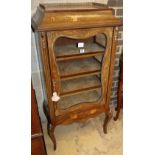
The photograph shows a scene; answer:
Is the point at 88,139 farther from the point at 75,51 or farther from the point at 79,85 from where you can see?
the point at 75,51

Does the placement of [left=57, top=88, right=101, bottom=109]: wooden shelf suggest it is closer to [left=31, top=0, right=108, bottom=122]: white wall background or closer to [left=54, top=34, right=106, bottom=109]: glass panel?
[left=54, top=34, right=106, bottom=109]: glass panel

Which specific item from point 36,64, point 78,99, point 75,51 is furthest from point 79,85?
point 36,64

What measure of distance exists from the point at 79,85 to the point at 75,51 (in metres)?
0.30

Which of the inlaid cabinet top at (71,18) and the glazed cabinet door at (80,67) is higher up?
the inlaid cabinet top at (71,18)

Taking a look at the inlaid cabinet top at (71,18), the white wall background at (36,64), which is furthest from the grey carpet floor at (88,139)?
the inlaid cabinet top at (71,18)

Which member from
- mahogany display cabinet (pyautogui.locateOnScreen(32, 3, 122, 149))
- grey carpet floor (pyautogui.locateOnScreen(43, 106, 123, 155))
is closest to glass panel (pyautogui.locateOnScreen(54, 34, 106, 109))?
mahogany display cabinet (pyautogui.locateOnScreen(32, 3, 122, 149))

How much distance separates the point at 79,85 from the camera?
1.51 m

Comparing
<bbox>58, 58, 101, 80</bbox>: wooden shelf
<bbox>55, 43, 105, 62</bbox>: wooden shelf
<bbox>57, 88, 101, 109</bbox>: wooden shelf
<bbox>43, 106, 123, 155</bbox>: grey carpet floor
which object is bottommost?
<bbox>43, 106, 123, 155</bbox>: grey carpet floor

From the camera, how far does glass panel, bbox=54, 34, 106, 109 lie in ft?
4.42

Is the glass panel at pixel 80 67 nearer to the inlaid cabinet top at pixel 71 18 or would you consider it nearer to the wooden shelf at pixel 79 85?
the wooden shelf at pixel 79 85

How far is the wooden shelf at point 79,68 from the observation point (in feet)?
4.47
